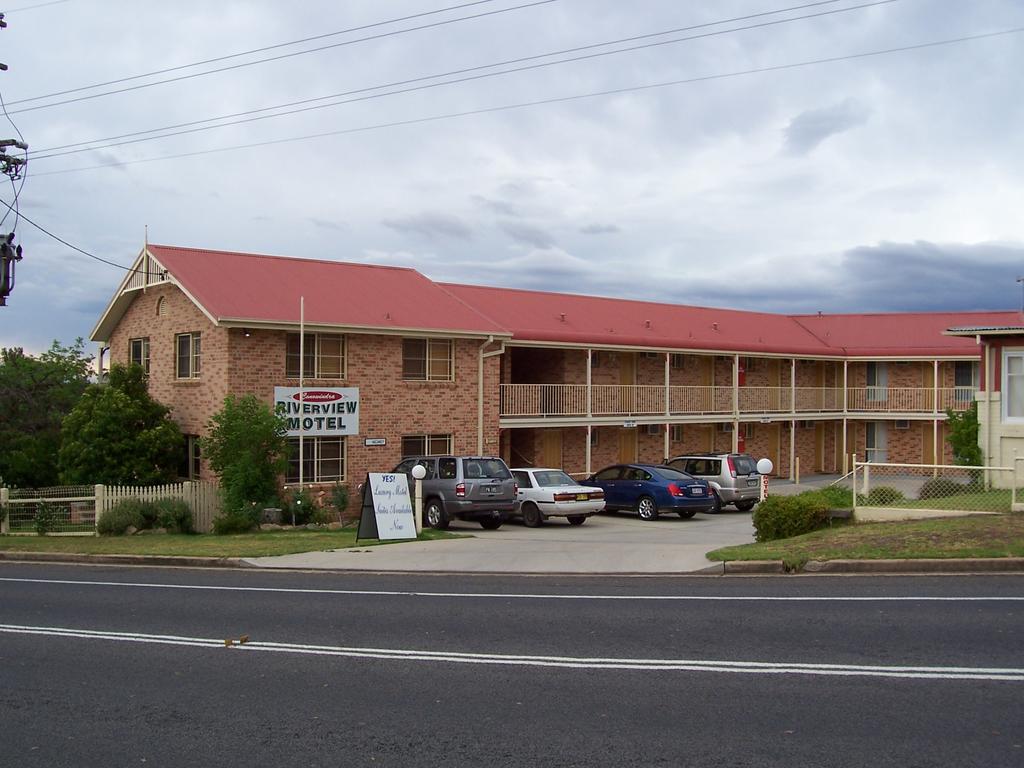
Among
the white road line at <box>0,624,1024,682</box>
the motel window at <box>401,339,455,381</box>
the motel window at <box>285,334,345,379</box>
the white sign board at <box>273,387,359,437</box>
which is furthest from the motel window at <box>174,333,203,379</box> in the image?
the white road line at <box>0,624,1024,682</box>

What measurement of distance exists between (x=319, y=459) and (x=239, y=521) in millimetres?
3705

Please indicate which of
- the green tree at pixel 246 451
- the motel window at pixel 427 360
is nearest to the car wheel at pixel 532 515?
the motel window at pixel 427 360

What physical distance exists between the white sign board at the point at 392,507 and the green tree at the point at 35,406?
12948 millimetres

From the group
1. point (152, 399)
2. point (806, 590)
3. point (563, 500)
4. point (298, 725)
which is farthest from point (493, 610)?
point (152, 399)

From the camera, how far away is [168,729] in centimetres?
685

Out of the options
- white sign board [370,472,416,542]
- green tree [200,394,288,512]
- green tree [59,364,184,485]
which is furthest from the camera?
green tree [59,364,184,485]

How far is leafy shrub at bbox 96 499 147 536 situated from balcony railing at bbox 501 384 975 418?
1086 centimetres

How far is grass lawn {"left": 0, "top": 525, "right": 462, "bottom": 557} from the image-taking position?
1730 centimetres

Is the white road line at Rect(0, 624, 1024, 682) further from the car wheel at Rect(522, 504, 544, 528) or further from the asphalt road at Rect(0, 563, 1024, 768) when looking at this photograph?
the car wheel at Rect(522, 504, 544, 528)

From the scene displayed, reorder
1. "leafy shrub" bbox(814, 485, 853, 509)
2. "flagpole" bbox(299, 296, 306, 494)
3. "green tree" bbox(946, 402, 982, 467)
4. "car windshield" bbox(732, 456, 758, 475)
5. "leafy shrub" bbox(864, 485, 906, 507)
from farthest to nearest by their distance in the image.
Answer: "car windshield" bbox(732, 456, 758, 475)
"green tree" bbox(946, 402, 982, 467)
"flagpole" bbox(299, 296, 306, 494)
"leafy shrub" bbox(864, 485, 906, 507)
"leafy shrub" bbox(814, 485, 853, 509)

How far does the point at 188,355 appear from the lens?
85.5 feet

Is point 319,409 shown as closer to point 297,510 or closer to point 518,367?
point 297,510

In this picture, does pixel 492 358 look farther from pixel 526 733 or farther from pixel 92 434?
pixel 526 733

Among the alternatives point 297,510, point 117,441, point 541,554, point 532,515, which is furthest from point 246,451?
point 541,554
